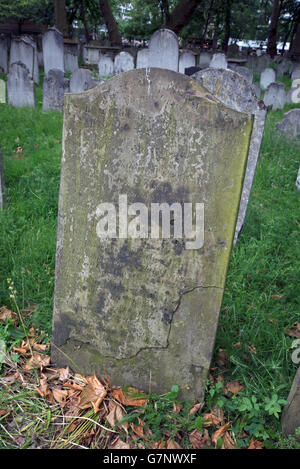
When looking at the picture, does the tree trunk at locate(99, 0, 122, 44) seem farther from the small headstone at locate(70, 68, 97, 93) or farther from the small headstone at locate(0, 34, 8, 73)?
the small headstone at locate(70, 68, 97, 93)

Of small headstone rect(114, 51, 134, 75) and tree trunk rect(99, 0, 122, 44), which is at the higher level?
tree trunk rect(99, 0, 122, 44)

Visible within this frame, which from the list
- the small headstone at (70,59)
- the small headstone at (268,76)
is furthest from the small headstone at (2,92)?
the small headstone at (268,76)

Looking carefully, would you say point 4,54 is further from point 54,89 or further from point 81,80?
point 54,89

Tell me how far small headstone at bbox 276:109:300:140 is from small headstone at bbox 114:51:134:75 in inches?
321

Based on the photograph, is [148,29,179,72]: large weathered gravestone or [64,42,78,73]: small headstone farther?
[64,42,78,73]: small headstone

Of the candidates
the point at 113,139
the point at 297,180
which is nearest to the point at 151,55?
the point at 297,180

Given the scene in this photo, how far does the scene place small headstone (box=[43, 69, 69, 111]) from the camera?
26.2 ft

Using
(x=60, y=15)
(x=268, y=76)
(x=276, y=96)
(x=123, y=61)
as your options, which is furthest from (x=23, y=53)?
(x=268, y=76)

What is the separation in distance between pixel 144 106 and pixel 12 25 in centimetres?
2349

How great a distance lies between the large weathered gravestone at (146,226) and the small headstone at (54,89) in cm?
694

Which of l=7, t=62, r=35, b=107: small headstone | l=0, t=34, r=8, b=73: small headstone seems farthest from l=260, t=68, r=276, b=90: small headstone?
l=0, t=34, r=8, b=73: small headstone

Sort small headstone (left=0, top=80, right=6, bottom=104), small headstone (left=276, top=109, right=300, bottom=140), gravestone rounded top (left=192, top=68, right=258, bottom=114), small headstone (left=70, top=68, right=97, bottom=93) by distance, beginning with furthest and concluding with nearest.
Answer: small headstone (left=70, top=68, right=97, bottom=93)
small headstone (left=0, top=80, right=6, bottom=104)
small headstone (left=276, top=109, right=300, bottom=140)
gravestone rounded top (left=192, top=68, right=258, bottom=114)

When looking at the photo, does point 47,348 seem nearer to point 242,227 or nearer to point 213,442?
point 213,442
